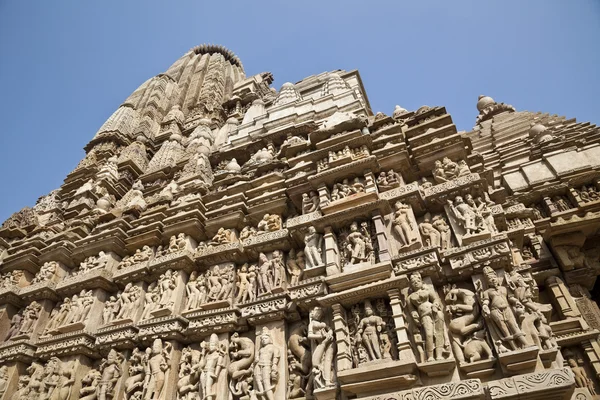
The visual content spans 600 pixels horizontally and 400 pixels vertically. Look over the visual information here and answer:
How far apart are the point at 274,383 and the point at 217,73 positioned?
29.9 m

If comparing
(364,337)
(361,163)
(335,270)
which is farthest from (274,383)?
(361,163)

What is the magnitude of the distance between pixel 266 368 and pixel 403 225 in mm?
2905

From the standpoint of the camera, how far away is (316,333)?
5496mm

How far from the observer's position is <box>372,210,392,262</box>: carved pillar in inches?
229

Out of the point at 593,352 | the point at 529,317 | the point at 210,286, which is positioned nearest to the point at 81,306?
the point at 210,286

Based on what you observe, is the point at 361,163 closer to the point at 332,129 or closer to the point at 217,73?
the point at 332,129

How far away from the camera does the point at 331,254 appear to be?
6.29 m

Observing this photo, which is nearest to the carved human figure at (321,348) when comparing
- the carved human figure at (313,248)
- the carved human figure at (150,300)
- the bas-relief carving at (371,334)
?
the bas-relief carving at (371,334)

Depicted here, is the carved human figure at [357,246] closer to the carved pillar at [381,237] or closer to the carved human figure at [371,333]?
the carved pillar at [381,237]

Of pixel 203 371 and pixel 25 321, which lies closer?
pixel 203 371

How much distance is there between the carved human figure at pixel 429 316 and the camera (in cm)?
468

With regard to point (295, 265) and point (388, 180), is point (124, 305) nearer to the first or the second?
point (295, 265)

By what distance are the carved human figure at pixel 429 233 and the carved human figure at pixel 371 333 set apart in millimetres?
1427

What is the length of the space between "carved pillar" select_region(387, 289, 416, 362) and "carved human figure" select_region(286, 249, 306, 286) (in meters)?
1.82
